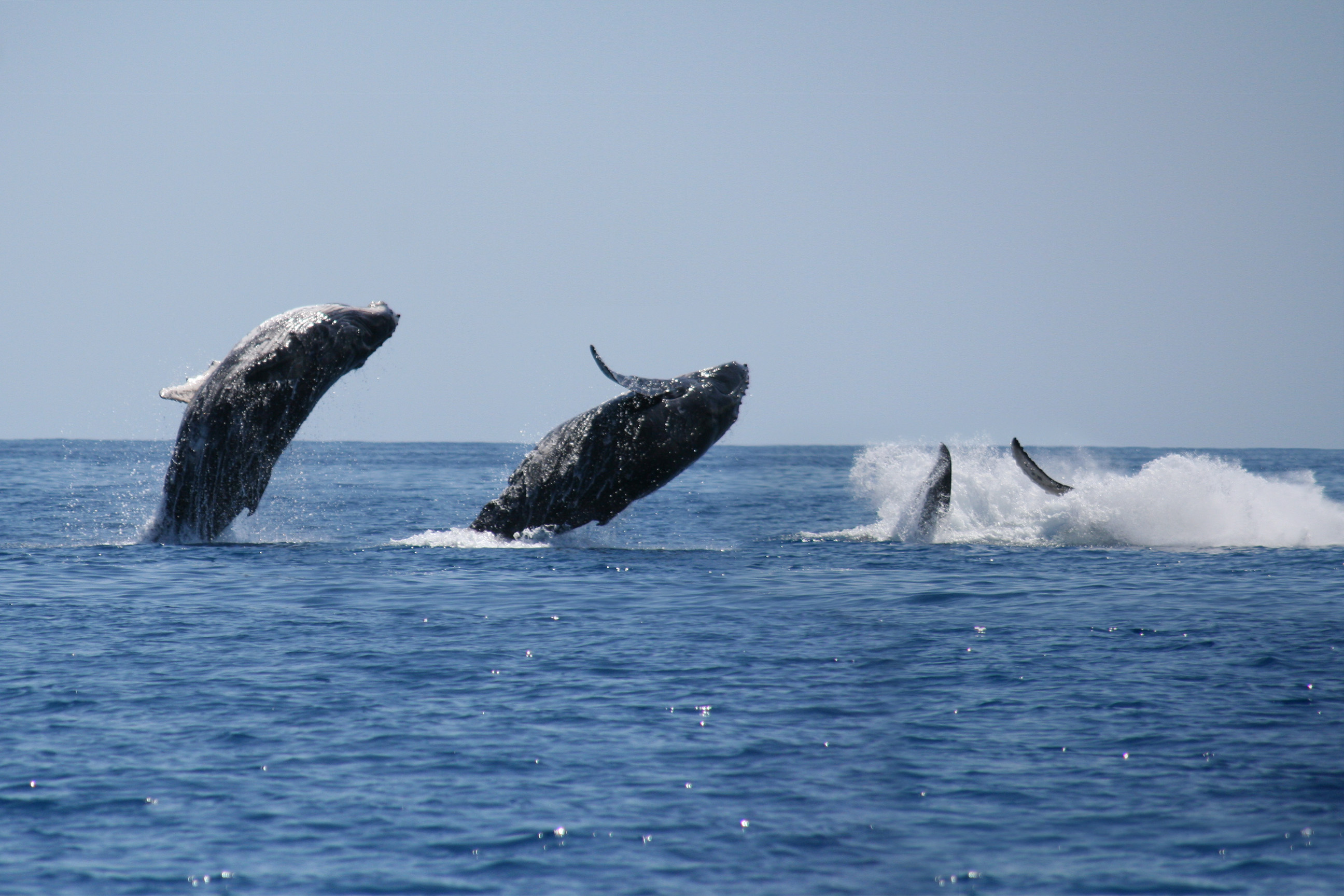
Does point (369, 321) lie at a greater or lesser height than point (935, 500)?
greater

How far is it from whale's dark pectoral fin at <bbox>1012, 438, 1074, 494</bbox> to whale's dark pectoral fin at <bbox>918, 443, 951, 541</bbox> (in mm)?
1521

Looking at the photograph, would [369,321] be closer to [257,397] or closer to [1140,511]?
[257,397]

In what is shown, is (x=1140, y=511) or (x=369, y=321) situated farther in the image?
(x=1140, y=511)

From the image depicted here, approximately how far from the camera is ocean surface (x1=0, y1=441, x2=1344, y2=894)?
260 inches

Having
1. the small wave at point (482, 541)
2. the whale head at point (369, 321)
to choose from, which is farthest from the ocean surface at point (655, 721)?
the whale head at point (369, 321)

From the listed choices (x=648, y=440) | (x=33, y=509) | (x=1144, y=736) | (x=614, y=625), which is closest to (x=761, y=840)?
(x=1144, y=736)

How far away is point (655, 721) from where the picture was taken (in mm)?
9156

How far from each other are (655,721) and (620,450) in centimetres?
934

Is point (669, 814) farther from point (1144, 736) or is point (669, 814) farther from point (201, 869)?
point (1144, 736)

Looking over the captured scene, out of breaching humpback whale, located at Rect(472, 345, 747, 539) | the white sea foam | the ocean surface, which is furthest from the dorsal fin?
the white sea foam

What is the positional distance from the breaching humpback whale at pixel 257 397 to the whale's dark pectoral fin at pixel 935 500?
11.8 meters

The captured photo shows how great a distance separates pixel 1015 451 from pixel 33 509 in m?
25.2

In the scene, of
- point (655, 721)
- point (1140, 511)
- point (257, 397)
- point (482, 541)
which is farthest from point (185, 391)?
point (1140, 511)

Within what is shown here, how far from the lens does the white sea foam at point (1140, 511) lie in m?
24.6
